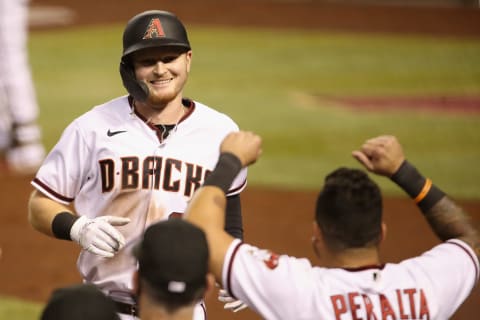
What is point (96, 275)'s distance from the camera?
167 inches

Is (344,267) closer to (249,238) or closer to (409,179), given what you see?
(409,179)

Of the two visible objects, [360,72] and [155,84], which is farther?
[360,72]

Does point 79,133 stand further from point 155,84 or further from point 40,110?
point 40,110

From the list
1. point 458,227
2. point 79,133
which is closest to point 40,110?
point 79,133

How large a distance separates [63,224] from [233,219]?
30.0 inches

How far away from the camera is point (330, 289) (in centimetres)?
326

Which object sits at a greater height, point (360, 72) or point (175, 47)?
point (175, 47)

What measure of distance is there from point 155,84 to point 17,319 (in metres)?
3.11

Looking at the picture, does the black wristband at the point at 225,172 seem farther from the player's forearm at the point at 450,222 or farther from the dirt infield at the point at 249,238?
the dirt infield at the point at 249,238

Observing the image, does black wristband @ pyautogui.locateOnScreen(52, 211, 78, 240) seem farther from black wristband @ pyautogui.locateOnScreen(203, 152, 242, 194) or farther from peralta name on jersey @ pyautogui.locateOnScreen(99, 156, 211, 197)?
black wristband @ pyautogui.locateOnScreen(203, 152, 242, 194)

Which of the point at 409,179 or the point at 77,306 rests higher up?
the point at 409,179

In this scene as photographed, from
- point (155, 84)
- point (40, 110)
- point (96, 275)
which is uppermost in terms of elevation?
point (155, 84)

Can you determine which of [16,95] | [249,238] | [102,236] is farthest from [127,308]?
[16,95]

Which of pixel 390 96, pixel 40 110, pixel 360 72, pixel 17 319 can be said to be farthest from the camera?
pixel 360 72
